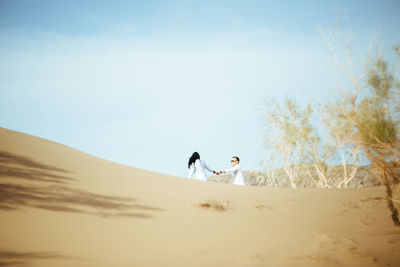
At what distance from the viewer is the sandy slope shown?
12.3ft

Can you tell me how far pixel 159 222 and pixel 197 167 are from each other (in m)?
6.24

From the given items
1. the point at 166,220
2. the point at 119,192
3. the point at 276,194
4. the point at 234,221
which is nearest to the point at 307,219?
the point at 234,221

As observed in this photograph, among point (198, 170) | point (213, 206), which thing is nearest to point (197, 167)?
point (198, 170)

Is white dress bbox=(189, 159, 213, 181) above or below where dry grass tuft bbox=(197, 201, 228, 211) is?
above

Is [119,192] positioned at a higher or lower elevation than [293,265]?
higher

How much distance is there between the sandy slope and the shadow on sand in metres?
0.02

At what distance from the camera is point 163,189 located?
672 centimetres

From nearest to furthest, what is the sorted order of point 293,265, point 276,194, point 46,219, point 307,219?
point 293,265 < point 46,219 < point 307,219 < point 276,194

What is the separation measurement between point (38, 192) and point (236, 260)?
3.24 m

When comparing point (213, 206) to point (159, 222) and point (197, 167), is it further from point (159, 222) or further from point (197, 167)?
point (197, 167)

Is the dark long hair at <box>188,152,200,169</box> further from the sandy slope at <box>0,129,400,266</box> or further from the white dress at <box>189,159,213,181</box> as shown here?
the sandy slope at <box>0,129,400,266</box>

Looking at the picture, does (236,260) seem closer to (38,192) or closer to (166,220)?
(166,220)

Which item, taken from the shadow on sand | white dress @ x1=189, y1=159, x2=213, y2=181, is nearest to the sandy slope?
the shadow on sand

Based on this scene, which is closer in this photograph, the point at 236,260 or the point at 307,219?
the point at 236,260
